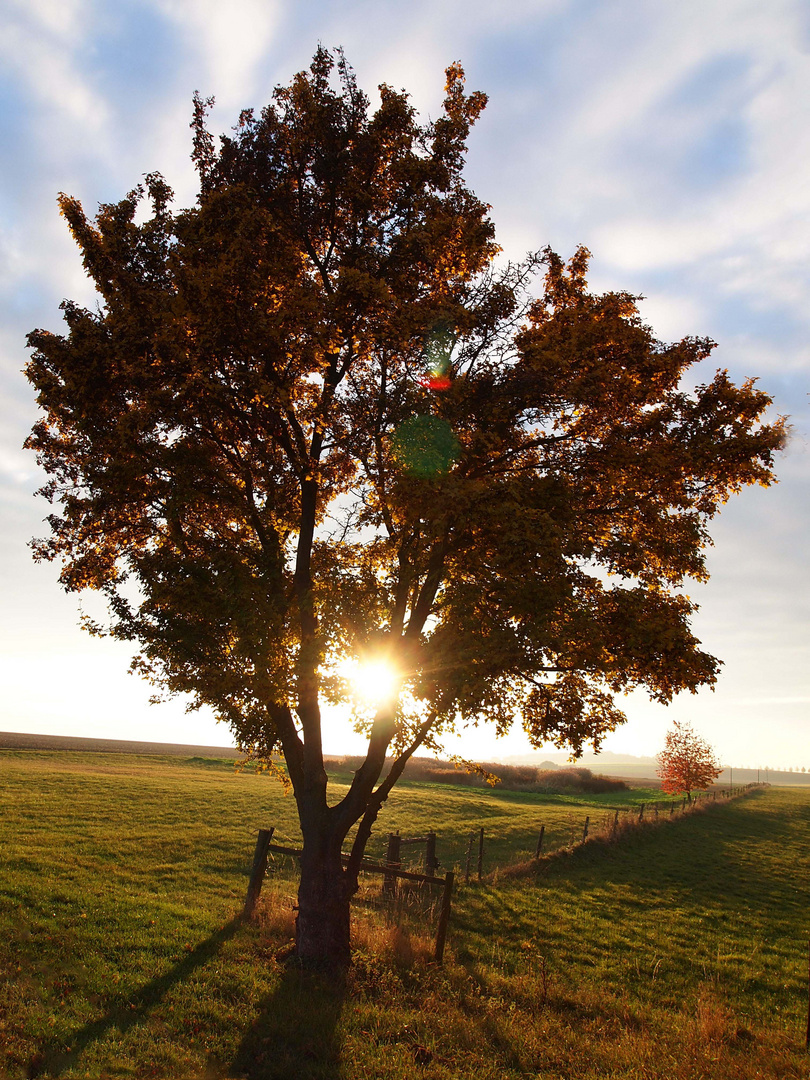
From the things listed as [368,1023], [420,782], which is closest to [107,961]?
[368,1023]

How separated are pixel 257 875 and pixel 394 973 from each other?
198 inches

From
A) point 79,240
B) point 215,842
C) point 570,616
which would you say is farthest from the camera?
point 215,842

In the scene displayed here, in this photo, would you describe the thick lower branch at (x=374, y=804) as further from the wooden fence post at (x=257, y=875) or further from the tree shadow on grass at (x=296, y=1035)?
the wooden fence post at (x=257, y=875)

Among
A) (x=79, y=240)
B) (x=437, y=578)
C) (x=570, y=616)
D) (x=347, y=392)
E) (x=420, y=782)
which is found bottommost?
(x=420, y=782)

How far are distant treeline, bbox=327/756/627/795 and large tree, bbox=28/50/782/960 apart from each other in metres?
50.0

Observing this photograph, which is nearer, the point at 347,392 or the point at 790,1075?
the point at 790,1075

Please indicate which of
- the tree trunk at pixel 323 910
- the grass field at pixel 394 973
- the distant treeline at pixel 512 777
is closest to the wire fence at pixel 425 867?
the grass field at pixel 394 973

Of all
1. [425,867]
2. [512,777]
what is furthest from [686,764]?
[425,867]

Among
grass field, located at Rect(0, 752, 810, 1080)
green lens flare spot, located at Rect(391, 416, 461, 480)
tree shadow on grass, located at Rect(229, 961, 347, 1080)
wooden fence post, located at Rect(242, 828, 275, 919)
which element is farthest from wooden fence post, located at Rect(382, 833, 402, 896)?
green lens flare spot, located at Rect(391, 416, 461, 480)

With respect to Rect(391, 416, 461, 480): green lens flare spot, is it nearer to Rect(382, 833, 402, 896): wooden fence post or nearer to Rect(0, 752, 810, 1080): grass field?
Rect(0, 752, 810, 1080): grass field

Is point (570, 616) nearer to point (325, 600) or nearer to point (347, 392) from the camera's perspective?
point (325, 600)

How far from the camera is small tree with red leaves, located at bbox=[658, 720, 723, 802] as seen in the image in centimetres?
6038

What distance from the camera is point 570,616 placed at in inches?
434

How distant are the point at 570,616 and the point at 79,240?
12.1 meters
